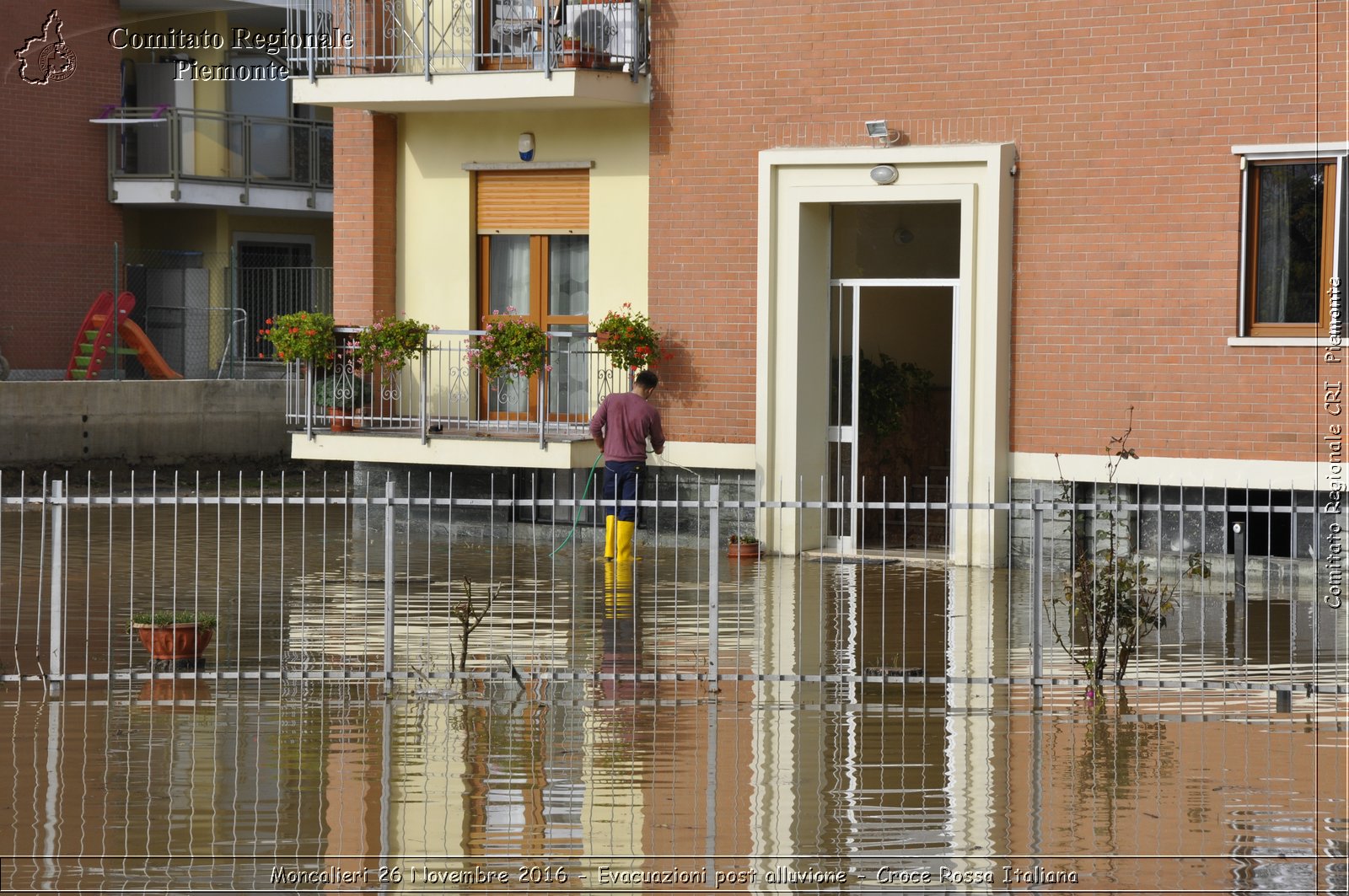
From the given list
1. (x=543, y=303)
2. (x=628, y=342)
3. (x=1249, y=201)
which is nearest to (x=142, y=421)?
(x=543, y=303)

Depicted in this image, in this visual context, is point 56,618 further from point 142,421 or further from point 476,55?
point 142,421

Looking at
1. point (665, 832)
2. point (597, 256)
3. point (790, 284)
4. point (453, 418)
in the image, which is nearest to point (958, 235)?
point (790, 284)

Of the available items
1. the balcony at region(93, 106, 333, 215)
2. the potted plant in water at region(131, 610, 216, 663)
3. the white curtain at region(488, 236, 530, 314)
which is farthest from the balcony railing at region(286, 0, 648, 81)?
the balcony at region(93, 106, 333, 215)

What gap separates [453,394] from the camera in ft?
64.9

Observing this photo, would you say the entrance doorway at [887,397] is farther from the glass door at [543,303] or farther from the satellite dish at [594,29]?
the satellite dish at [594,29]

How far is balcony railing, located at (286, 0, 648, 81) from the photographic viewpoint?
18141mm

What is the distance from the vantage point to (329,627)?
13.2 m

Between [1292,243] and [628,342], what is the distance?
6.15m

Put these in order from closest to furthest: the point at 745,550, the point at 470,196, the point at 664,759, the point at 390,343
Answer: the point at 664,759
the point at 745,550
the point at 390,343
the point at 470,196

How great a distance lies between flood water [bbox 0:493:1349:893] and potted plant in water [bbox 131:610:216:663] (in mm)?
132

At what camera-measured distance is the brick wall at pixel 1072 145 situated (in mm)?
15406

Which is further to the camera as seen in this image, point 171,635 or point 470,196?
point 470,196

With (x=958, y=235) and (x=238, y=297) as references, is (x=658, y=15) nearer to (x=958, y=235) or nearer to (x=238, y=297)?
(x=958, y=235)

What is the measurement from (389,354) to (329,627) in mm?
6398
